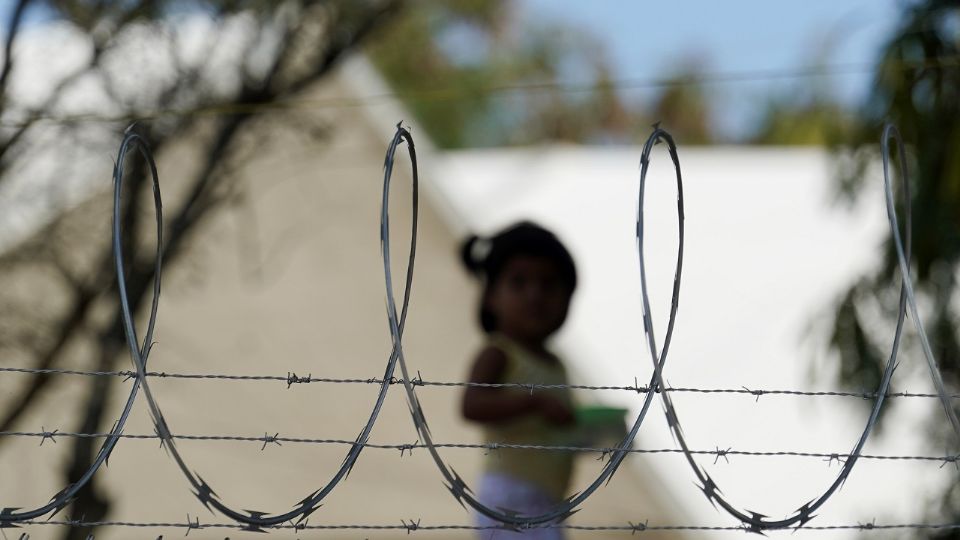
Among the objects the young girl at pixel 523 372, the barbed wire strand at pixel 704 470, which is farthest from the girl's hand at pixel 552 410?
the barbed wire strand at pixel 704 470

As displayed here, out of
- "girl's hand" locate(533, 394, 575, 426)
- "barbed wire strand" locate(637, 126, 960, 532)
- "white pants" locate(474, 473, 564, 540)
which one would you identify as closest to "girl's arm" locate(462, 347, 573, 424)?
"girl's hand" locate(533, 394, 575, 426)

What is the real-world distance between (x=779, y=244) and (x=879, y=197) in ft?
12.0

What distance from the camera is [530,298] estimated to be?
3.30 m

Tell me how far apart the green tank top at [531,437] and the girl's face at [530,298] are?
0.19 ft

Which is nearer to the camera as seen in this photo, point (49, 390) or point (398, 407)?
point (49, 390)

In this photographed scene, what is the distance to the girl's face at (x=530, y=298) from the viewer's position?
3287 millimetres

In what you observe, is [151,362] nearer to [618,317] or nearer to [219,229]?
[219,229]

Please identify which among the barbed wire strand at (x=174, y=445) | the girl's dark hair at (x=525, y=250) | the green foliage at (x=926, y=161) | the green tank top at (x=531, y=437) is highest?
the green foliage at (x=926, y=161)

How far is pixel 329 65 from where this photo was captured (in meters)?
5.52

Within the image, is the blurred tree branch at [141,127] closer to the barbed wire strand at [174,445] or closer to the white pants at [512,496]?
the white pants at [512,496]

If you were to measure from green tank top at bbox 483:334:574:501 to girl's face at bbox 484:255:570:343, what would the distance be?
0.06 meters

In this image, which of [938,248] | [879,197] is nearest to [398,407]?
[879,197]

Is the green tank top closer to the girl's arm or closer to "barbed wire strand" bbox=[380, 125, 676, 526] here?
the girl's arm

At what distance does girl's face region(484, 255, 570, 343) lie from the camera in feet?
10.8
